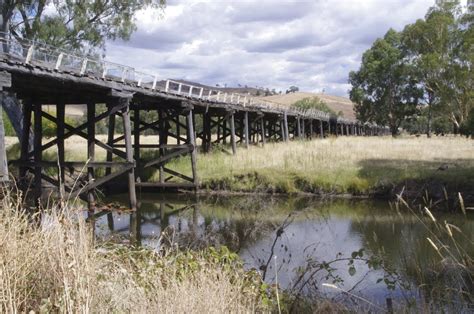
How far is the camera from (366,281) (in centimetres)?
705

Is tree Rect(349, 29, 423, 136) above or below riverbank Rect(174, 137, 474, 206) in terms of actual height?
above

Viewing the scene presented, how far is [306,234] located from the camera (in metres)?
9.74

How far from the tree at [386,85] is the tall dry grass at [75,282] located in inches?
1950

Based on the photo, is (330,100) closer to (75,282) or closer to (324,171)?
(324,171)

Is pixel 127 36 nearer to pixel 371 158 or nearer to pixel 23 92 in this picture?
pixel 23 92

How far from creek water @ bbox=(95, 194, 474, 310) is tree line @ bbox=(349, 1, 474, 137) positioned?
8.78m

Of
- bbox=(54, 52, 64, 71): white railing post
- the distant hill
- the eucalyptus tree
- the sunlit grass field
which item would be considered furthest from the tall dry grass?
the distant hill

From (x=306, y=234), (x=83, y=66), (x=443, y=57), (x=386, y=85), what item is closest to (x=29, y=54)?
(x=83, y=66)

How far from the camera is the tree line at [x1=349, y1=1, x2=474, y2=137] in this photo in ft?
122

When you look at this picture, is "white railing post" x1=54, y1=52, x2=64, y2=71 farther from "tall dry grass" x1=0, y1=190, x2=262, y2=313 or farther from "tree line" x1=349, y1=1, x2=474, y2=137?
"tree line" x1=349, y1=1, x2=474, y2=137

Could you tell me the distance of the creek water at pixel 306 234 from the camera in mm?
5949

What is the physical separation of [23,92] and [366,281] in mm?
10606

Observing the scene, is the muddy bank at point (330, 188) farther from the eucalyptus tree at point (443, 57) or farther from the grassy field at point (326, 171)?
the eucalyptus tree at point (443, 57)

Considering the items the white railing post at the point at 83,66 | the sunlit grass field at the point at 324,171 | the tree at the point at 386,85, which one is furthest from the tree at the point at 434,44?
the white railing post at the point at 83,66
